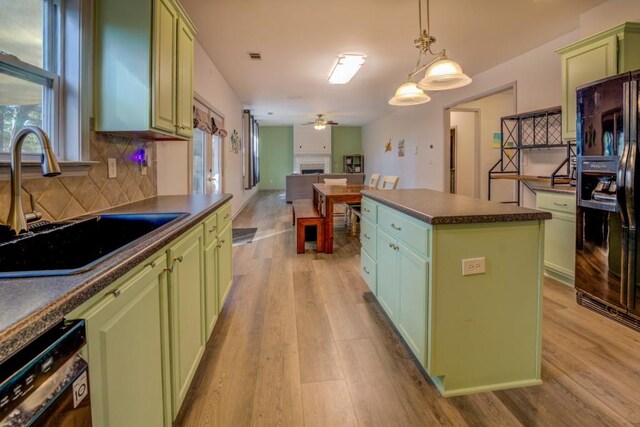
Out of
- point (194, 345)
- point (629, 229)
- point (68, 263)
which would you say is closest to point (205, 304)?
point (194, 345)

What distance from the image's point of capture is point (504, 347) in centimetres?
175

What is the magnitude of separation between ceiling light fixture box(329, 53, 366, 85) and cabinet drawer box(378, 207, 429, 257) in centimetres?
290

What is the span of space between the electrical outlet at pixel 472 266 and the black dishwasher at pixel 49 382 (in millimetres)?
1512

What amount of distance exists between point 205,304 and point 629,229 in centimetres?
273

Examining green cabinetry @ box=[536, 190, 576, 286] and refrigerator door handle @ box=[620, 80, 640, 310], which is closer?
refrigerator door handle @ box=[620, 80, 640, 310]

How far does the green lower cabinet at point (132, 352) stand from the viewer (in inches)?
32.7

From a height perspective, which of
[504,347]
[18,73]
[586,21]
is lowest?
[504,347]

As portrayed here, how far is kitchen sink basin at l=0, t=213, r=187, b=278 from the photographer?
1127mm

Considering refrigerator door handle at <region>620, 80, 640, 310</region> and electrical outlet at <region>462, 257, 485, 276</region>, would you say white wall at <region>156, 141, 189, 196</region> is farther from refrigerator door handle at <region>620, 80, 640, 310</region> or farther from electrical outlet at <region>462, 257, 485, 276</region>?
refrigerator door handle at <region>620, 80, 640, 310</region>

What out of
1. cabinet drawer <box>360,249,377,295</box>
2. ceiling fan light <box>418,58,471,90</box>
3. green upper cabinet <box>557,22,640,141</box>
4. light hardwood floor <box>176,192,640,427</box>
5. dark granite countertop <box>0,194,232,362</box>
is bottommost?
light hardwood floor <box>176,192,640,427</box>

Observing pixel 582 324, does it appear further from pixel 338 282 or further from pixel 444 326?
pixel 338 282

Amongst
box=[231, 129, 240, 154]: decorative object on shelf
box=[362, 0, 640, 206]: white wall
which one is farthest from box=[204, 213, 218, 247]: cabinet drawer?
box=[231, 129, 240, 154]: decorative object on shelf

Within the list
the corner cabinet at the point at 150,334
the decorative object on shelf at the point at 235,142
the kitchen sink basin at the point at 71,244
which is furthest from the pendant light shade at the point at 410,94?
the decorative object on shelf at the point at 235,142

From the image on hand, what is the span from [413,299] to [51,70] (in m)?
2.19
